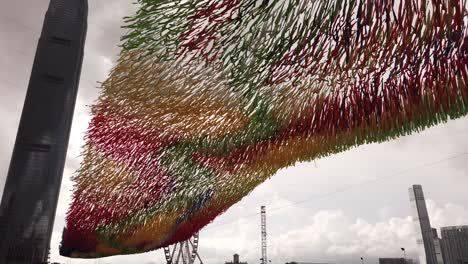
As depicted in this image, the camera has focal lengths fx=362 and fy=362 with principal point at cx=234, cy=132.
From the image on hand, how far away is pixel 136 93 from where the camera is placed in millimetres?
7625

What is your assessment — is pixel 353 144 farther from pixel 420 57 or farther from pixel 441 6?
pixel 441 6

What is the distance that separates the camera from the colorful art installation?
4.79 m

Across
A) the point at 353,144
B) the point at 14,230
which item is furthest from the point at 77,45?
the point at 353,144

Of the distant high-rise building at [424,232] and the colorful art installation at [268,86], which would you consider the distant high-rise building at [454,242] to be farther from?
the colorful art installation at [268,86]

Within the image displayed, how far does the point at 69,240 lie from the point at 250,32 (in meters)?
19.0

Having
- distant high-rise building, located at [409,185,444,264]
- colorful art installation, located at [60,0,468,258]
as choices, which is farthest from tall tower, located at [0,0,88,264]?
distant high-rise building, located at [409,185,444,264]

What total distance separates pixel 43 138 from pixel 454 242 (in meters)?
201

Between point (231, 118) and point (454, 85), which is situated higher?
point (231, 118)

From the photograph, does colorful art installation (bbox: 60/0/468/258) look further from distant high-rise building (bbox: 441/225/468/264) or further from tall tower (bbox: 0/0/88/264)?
distant high-rise building (bbox: 441/225/468/264)

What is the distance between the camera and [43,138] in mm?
31594

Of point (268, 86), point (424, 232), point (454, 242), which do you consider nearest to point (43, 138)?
point (268, 86)

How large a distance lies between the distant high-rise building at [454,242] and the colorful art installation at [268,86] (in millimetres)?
198367

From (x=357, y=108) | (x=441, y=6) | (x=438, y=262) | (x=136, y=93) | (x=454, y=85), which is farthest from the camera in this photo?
(x=438, y=262)

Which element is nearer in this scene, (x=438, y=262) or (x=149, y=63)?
(x=149, y=63)
